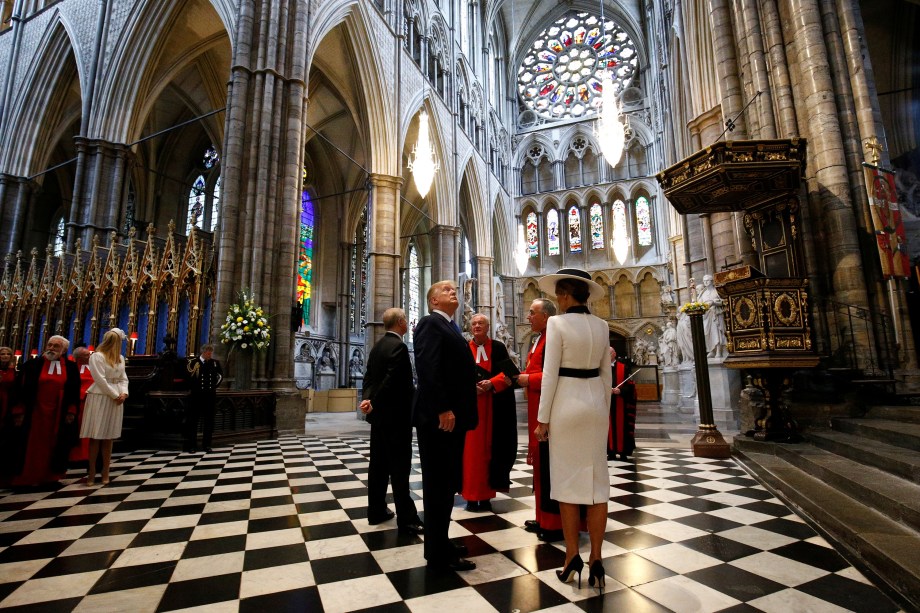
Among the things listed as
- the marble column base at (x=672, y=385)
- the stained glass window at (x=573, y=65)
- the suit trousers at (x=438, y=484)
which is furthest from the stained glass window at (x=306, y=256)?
the suit trousers at (x=438, y=484)

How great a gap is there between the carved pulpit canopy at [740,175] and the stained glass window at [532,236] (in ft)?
65.7

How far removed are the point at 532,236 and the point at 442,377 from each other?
25865 millimetres

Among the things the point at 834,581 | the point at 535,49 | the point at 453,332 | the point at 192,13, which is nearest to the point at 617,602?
the point at 834,581

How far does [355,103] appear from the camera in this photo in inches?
607

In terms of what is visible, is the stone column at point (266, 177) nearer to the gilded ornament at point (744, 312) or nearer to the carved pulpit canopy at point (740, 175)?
the carved pulpit canopy at point (740, 175)

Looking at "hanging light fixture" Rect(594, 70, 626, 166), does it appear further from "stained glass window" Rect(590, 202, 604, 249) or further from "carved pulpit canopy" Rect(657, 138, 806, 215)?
"stained glass window" Rect(590, 202, 604, 249)

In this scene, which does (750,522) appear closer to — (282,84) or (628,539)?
(628,539)

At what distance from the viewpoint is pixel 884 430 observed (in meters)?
3.88

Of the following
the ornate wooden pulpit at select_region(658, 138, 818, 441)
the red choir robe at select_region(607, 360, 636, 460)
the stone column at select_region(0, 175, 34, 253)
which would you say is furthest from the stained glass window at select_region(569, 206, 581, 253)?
the stone column at select_region(0, 175, 34, 253)

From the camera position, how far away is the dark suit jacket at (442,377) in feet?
7.59

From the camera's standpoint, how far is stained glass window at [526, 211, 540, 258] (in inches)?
1070

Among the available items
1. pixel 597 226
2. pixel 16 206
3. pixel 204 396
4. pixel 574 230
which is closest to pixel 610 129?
pixel 597 226

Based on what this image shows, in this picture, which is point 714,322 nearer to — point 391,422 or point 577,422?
point 391,422

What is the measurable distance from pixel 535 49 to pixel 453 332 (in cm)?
3151
